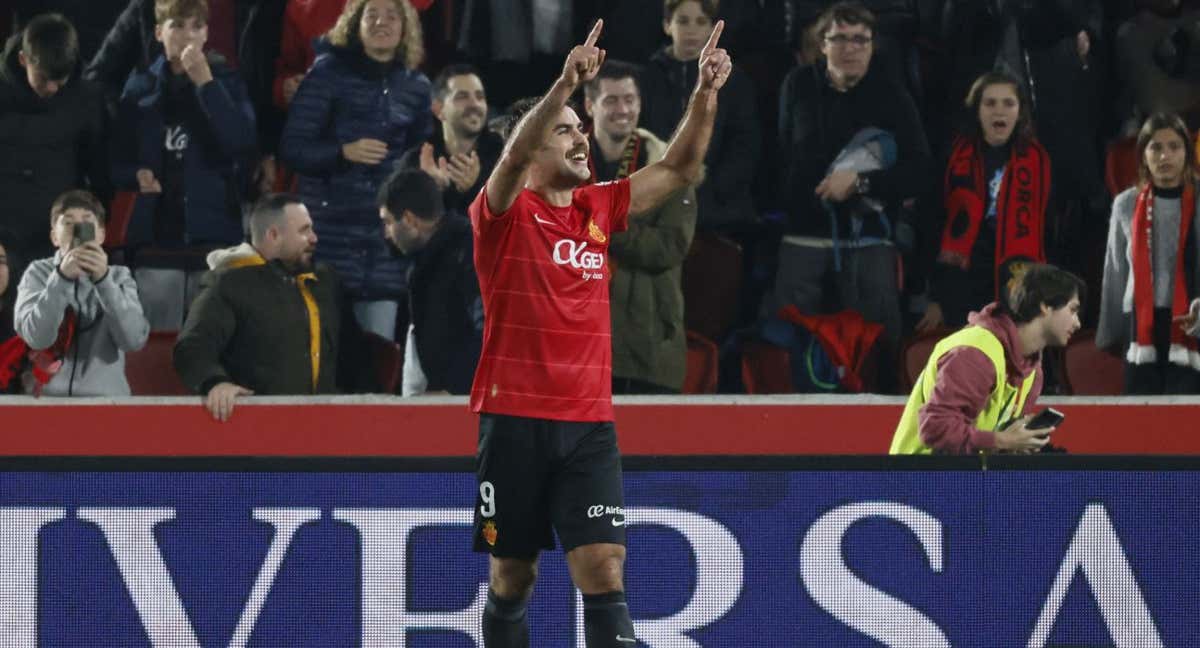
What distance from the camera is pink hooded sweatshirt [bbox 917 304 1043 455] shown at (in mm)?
7926

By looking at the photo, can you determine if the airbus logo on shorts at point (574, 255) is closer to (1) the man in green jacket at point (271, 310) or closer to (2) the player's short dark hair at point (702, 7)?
(1) the man in green jacket at point (271, 310)

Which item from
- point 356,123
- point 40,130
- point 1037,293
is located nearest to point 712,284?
point 356,123

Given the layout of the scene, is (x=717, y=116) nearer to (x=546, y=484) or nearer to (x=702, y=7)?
(x=702, y=7)

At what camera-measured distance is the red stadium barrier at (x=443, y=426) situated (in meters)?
9.31

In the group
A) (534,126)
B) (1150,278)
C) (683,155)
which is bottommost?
(1150,278)

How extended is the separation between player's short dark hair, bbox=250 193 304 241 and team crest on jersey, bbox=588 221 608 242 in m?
3.06

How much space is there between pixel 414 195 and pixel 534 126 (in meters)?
3.58

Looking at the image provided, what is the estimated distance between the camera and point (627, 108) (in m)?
9.67

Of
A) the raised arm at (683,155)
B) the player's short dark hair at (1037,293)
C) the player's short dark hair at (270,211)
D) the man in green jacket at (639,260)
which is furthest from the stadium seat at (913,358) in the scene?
the raised arm at (683,155)

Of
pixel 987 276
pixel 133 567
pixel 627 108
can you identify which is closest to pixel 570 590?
pixel 133 567

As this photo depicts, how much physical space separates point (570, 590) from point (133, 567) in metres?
1.49

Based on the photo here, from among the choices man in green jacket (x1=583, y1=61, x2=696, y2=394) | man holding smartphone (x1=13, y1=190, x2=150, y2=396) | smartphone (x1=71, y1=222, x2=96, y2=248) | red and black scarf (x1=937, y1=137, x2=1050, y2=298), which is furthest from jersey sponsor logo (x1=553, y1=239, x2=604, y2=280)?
red and black scarf (x1=937, y1=137, x2=1050, y2=298)

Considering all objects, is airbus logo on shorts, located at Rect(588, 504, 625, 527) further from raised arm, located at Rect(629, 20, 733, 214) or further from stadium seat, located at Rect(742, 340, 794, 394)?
stadium seat, located at Rect(742, 340, 794, 394)

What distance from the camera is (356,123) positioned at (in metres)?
10.3
